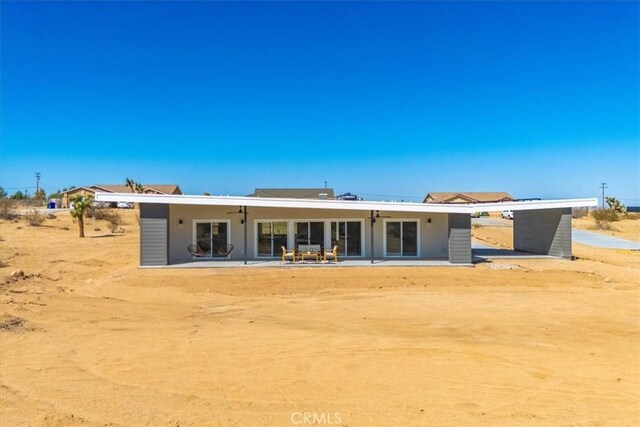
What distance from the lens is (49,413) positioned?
466cm

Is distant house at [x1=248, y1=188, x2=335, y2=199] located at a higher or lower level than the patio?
higher

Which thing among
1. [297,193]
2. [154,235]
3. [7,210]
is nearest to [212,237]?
[154,235]

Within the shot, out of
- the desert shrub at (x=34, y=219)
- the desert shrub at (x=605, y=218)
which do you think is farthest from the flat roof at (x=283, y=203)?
the desert shrub at (x=605, y=218)

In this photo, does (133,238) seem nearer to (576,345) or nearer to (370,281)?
(370,281)

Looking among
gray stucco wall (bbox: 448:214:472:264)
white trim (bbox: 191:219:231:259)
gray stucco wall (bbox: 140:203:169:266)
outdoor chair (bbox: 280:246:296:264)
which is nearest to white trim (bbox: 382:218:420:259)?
gray stucco wall (bbox: 448:214:472:264)

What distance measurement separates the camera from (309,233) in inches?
757

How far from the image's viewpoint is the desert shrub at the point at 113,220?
3312 cm

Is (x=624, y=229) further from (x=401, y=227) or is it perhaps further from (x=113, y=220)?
(x=113, y=220)

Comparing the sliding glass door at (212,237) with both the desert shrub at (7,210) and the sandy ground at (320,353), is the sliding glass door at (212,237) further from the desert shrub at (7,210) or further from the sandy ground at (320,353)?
the desert shrub at (7,210)

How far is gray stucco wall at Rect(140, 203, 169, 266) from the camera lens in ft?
55.9

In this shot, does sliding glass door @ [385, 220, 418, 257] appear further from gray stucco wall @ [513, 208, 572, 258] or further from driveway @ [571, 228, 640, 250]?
driveway @ [571, 228, 640, 250]

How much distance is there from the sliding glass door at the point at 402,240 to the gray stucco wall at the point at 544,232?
266 inches

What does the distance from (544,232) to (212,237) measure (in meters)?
15.9

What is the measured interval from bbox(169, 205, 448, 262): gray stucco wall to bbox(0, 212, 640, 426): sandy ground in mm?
5322
